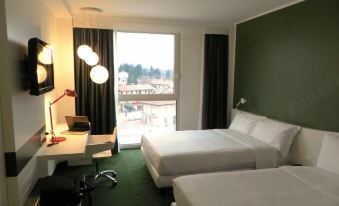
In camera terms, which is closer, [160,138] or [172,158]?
[172,158]

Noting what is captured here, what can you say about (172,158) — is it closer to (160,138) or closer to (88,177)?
(160,138)

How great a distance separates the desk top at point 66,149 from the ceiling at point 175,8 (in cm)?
179

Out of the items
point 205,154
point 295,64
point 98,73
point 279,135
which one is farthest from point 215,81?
point 98,73

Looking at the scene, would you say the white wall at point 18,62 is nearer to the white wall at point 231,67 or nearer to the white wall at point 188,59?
the white wall at point 188,59

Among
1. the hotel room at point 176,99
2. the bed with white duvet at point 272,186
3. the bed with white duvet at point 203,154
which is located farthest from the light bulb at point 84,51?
the bed with white duvet at point 272,186

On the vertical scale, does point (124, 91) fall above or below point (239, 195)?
above

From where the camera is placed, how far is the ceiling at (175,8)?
11.1ft

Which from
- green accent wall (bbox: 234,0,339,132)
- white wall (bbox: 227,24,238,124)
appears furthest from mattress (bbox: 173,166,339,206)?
white wall (bbox: 227,24,238,124)

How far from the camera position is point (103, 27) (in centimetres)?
428

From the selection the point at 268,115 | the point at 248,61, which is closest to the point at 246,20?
the point at 248,61

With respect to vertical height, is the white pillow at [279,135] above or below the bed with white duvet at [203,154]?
above

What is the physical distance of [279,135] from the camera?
3.27m

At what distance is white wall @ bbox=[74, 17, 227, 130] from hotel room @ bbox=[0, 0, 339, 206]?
20mm

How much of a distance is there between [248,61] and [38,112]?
348cm
